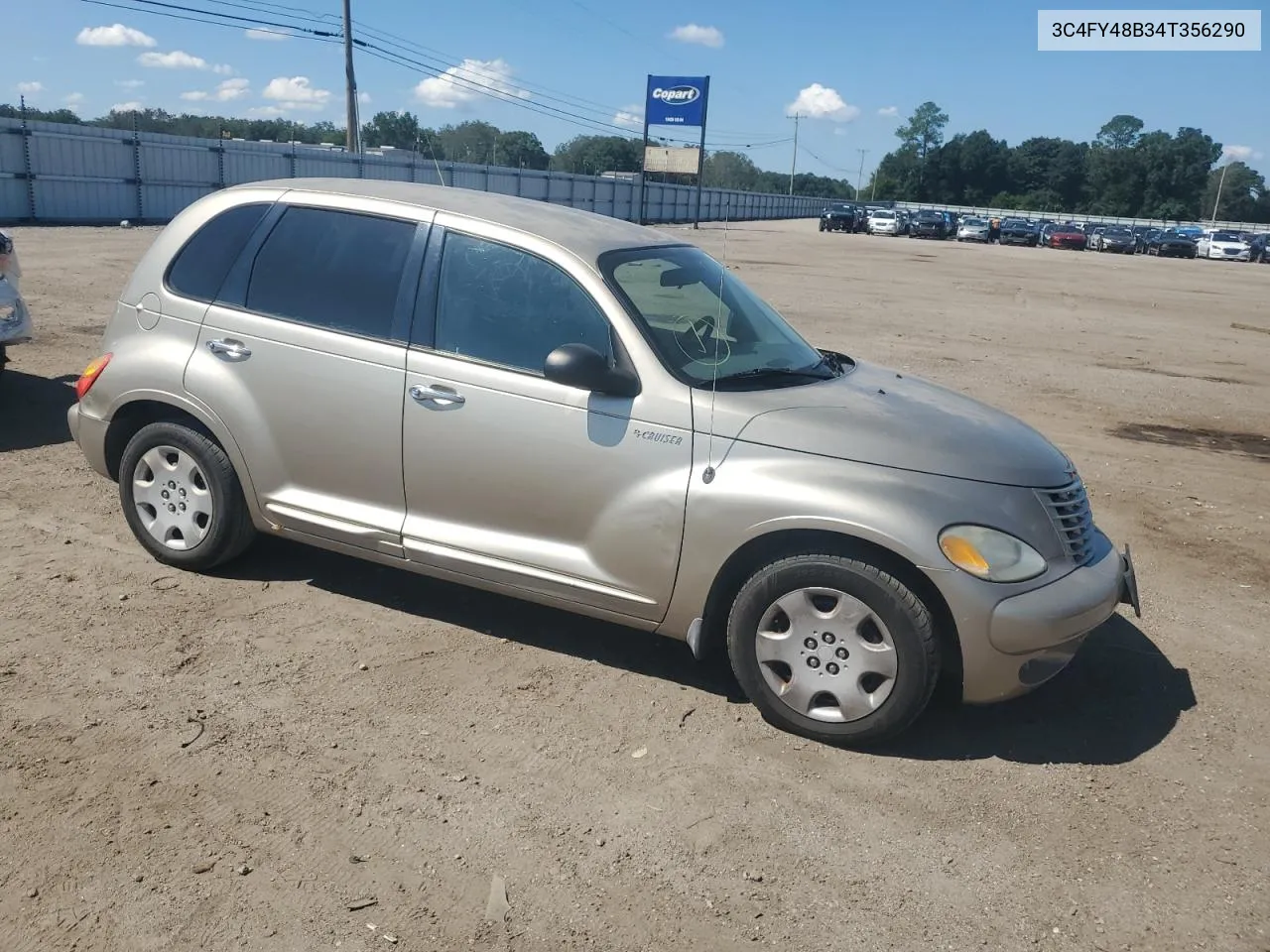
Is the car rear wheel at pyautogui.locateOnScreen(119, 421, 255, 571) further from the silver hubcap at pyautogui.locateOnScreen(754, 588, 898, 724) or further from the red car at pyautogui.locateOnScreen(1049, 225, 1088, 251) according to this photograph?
the red car at pyautogui.locateOnScreen(1049, 225, 1088, 251)

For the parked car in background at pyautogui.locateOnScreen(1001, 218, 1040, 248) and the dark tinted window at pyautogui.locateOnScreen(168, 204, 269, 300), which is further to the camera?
the parked car in background at pyautogui.locateOnScreen(1001, 218, 1040, 248)

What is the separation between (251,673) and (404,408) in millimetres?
1246

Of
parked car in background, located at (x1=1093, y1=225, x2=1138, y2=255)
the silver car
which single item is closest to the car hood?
the silver car

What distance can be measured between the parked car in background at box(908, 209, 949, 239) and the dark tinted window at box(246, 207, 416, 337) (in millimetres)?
61269

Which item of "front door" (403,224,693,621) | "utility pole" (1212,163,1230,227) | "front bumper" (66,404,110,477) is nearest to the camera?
"front door" (403,224,693,621)

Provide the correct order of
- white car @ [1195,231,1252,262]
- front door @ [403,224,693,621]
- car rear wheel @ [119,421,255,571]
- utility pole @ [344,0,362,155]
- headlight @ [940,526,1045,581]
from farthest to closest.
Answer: white car @ [1195,231,1252,262] → utility pole @ [344,0,362,155] → car rear wheel @ [119,421,255,571] → front door @ [403,224,693,621] → headlight @ [940,526,1045,581]

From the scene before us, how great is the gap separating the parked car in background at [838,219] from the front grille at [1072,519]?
6033 centimetres

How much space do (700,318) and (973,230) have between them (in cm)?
6187

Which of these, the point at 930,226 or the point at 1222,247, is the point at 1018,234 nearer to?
the point at 930,226

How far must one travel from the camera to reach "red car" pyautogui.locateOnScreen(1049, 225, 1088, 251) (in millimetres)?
57969

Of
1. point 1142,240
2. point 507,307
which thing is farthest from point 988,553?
point 1142,240

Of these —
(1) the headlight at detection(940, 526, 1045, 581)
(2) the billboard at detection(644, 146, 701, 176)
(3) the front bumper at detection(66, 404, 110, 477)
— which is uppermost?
(2) the billboard at detection(644, 146, 701, 176)

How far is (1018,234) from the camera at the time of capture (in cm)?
6053

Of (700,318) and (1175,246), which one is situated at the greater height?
(1175,246)
